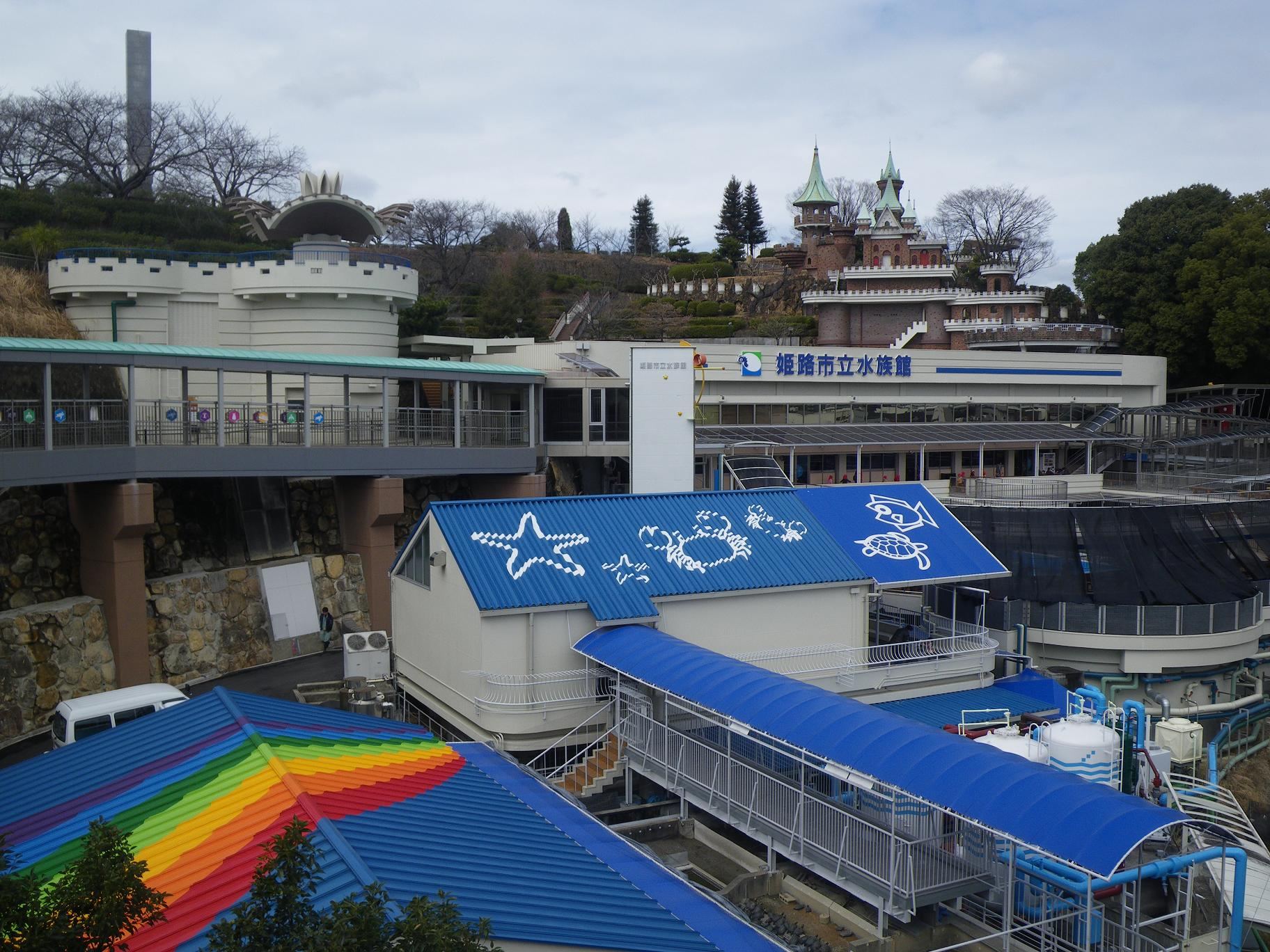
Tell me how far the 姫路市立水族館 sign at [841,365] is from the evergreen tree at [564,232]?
63934 mm

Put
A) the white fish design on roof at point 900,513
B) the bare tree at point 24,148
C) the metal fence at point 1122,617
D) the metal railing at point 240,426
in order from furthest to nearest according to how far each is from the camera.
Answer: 1. the bare tree at point 24,148
2. the metal fence at point 1122,617
3. the white fish design on roof at point 900,513
4. the metal railing at point 240,426

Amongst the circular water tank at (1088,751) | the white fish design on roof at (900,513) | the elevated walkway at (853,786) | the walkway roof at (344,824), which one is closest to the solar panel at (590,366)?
the white fish design on roof at (900,513)

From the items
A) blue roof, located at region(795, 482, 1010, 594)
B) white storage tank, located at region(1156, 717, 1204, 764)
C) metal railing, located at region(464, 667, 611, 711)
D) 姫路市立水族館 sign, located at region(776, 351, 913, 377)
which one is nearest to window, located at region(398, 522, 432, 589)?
metal railing, located at region(464, 667, 611, 711)

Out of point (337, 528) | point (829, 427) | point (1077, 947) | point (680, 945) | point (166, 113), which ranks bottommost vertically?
point (1077, 947)

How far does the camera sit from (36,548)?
86.7 ft

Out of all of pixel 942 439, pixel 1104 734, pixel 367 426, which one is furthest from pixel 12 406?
pixel 942 439

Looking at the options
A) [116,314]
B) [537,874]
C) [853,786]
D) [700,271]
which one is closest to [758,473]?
[116,314]

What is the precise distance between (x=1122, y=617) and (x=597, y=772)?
55.7ft

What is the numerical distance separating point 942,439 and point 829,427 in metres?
5.10

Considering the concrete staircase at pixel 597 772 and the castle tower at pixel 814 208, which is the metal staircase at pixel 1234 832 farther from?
the castle tower at pixel 814 208

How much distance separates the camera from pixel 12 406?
1009 inches

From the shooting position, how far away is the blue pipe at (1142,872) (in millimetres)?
12406

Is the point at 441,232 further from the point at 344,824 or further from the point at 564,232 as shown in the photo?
the point at 344,824

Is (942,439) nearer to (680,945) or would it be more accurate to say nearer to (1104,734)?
(1104,734)
